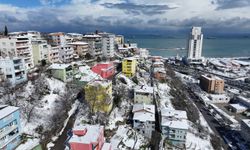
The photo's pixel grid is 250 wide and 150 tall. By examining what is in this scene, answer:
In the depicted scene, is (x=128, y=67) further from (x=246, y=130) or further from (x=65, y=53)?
(x=246, y=130)

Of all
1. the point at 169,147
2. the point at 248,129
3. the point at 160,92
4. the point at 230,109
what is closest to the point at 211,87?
the point at 230,109

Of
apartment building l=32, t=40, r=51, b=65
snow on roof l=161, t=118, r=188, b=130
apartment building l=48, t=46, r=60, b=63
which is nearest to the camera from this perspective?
snow on roof l=161, t=118, r=188, b=130

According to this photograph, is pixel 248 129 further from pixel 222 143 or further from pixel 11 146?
pixel 11 146

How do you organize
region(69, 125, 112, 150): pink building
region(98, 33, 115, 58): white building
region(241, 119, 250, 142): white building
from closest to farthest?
region(69, 125, 112, 150): pink building
region(241, 119, 250, 142): white building
region(98, 33, 115, 58): white building

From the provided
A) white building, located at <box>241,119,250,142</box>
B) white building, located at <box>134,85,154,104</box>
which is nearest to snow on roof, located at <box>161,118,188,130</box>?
white building, located at <box>134,85,154,104</box>

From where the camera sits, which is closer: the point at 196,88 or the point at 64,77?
the point at 64,77

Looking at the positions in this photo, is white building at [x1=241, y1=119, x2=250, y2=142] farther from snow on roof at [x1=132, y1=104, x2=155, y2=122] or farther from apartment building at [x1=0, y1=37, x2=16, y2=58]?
apartment building at [x1=0, y1=37, x2=16, y2=58]
